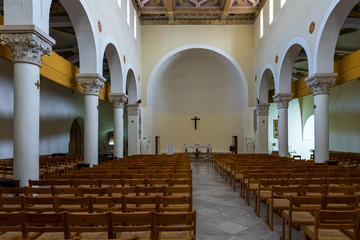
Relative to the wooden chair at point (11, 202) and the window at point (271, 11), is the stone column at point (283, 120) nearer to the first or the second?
the window at point (271, 11)

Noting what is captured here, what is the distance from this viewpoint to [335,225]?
3.60 metres

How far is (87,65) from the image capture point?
1094cm

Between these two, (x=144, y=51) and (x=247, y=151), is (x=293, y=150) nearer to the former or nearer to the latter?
(x=247, y=151)

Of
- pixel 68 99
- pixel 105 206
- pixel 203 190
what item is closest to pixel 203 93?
pixel 68 99

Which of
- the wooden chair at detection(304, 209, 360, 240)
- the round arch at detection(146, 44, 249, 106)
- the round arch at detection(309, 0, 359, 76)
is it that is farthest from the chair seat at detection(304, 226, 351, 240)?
the round arch at detection(146, 44, 249, 106)

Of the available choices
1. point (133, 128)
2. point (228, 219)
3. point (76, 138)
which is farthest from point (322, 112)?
point (76, 138)

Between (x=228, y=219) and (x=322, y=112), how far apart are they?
723 cm

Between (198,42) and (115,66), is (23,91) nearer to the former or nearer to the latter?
(115,66)

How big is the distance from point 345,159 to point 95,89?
11733 mm

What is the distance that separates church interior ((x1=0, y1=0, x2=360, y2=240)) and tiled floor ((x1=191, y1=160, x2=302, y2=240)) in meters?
0.04

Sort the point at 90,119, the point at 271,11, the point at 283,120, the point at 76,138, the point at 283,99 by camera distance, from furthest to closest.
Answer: the point at 76,138
the point at 271,11
the point at 283,120
the point at 283,99
the point at 90,119

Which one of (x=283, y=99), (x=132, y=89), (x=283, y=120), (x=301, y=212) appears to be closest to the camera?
(x=301, y=212)

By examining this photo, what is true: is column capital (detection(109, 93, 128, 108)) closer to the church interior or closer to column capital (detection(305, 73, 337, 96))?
the church interior

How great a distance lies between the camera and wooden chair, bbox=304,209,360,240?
134 inches
